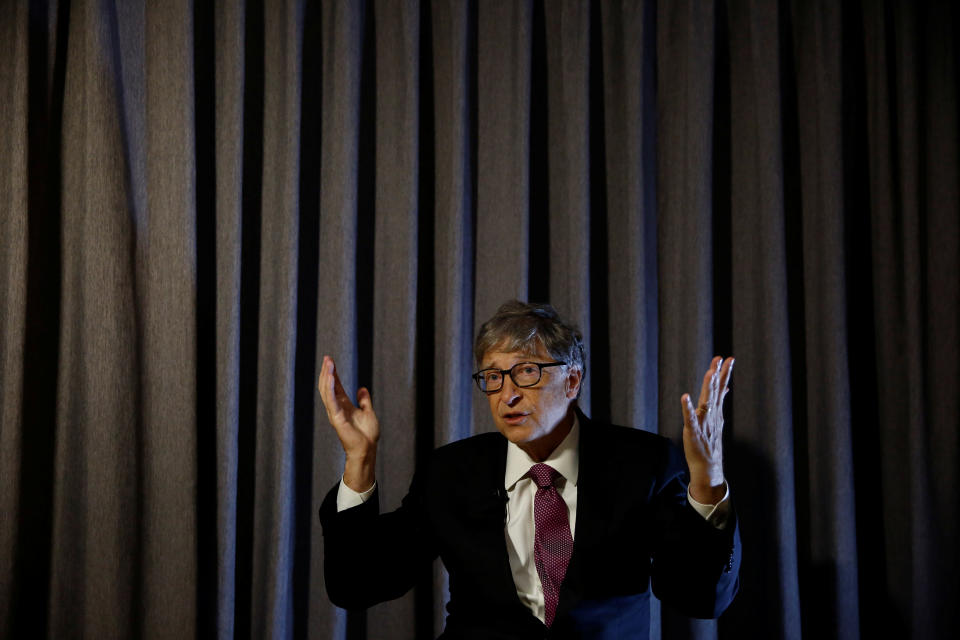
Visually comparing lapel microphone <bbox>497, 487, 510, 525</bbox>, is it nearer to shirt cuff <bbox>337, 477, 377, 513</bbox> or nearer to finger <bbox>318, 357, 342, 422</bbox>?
shirt cuff <bbox>337, 477, 377, 513</bbox>

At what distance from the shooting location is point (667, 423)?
2.08m

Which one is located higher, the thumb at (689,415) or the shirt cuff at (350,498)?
the thumb at (689,415)

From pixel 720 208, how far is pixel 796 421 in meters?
0.69

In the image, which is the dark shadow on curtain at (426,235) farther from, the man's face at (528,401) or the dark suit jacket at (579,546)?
the man's face at (528,401)

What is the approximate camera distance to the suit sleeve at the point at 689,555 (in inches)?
55.6

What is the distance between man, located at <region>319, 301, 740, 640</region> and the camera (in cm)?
146

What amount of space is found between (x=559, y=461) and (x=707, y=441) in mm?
334

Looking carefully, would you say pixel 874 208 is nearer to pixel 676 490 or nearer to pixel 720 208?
pixel 720 208

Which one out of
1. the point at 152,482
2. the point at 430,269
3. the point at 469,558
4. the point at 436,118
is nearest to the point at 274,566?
the point at 152,482

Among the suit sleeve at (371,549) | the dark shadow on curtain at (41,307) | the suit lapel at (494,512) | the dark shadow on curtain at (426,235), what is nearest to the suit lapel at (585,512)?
the suit lapel at (494,512)

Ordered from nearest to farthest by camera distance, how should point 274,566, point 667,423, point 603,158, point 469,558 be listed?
1. point 469,558
2. point 274,566
3. point 667,423
4. point 603,158

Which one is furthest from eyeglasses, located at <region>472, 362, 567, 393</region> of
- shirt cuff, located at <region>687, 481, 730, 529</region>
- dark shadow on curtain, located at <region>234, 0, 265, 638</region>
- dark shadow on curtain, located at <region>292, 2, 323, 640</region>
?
dark shadow on curtain, located at <region>234, 0, 265, 638</region>

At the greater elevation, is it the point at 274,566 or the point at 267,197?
the point at 267,197

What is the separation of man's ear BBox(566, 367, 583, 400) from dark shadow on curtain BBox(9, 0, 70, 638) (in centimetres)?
143
